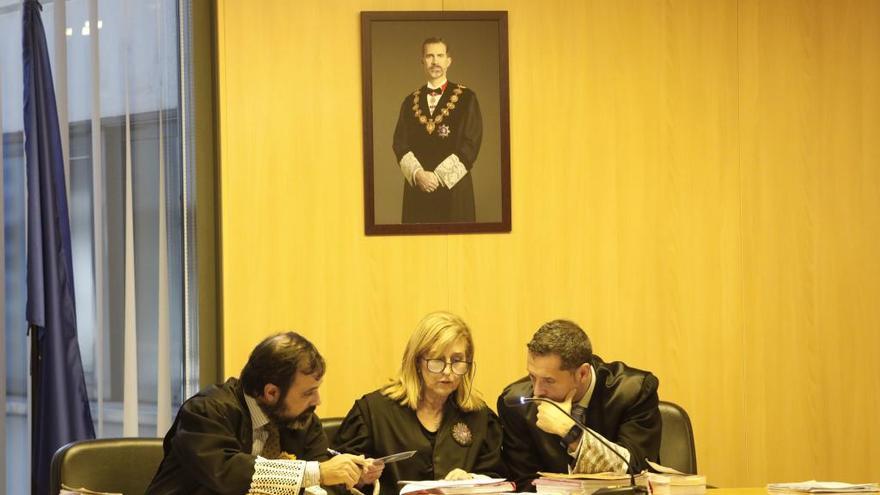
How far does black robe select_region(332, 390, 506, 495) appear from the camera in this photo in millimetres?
3998

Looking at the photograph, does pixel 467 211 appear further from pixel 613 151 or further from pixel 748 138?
pixel 748 138

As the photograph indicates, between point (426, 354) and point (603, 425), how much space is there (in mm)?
689

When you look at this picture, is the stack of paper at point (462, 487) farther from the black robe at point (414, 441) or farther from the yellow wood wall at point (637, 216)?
the yellow wood wall at point (637, 216)

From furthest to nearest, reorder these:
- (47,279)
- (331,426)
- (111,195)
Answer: (111,195) → (47,279) → (331,426)

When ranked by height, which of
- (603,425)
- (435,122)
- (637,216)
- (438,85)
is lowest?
(603,425)

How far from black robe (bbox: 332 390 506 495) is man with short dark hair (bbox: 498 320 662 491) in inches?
3.9

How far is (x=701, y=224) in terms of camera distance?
5.02m

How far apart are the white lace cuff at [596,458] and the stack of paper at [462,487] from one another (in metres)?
0.37

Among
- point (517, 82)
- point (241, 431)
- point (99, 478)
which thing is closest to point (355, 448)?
point (241, 431)

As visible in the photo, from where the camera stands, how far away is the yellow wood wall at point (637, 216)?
15.7 ft

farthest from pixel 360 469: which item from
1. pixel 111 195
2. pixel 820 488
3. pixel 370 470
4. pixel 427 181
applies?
pixel 111 195

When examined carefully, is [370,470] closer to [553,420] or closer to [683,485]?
[553,420]

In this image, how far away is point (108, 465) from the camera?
3.75 m

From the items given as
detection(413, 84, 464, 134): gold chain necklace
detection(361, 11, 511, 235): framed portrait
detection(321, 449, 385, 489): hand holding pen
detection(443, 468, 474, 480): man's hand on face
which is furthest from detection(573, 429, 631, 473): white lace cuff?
detection(413, 84, 464, 134): gold chain necklace
